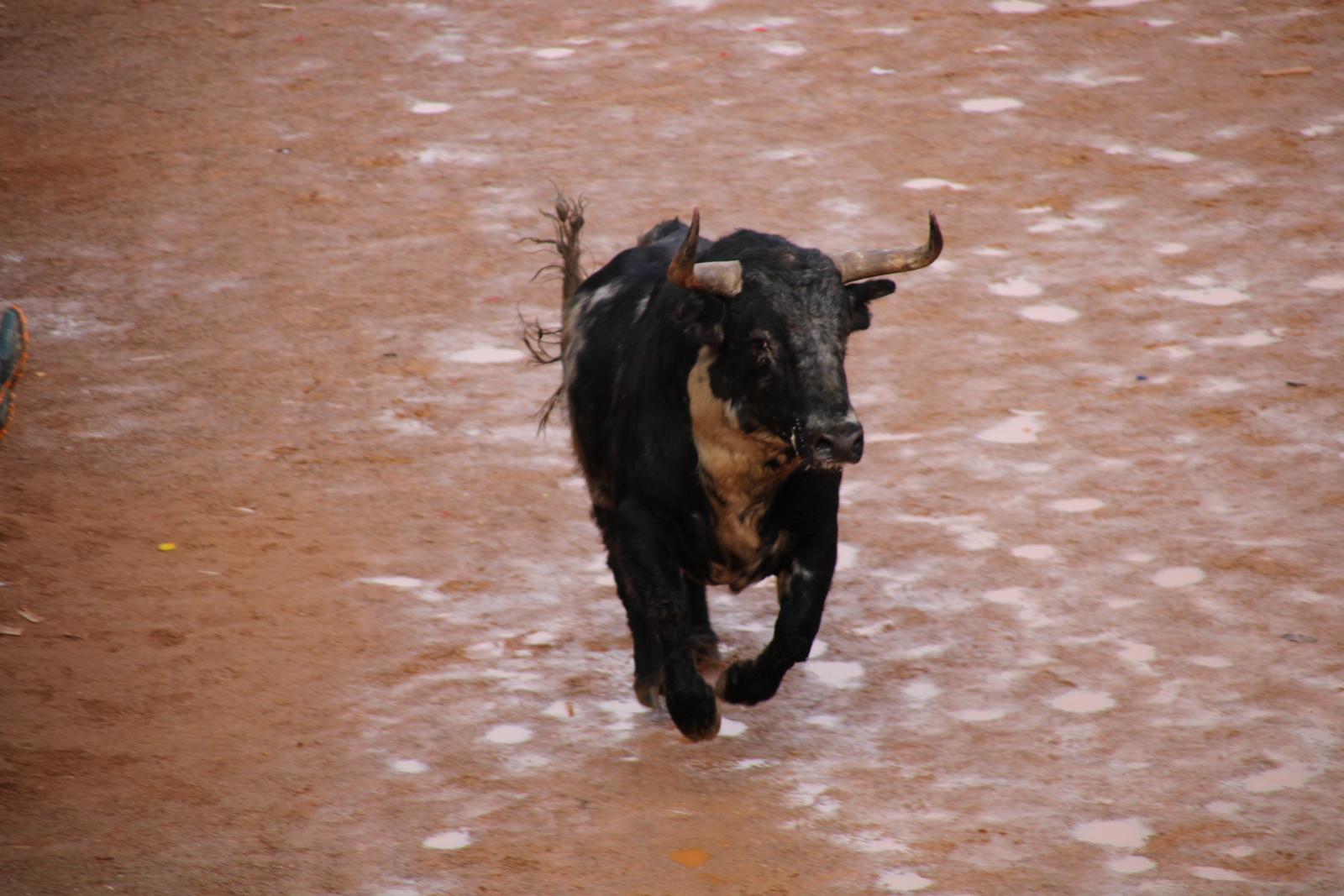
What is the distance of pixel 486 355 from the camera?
8.66 m

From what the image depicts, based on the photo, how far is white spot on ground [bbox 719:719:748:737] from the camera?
18.6ft

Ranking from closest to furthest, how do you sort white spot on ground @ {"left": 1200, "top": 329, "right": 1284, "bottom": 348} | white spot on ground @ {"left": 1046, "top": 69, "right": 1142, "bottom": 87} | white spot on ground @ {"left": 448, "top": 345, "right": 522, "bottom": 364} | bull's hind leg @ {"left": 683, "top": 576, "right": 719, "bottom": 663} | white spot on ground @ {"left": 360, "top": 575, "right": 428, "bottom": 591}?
bull's hind leg @ {"left": 683, "top": 576, "right": 719, "bottom": 663} < white spot on ground @ {"left": 360, "top": 575, "right": 428, "bottom": 591} < white spot on ground @ {"left": 1200, "top": 329, "right": 1284, "bottom": 348} < white spot on ground @ {"left": 448, "top": 345, "right": 522, "bottom": 364} < white spot on ground @ {"left": 1046, "top": 69, "right": 1142, "bottom": 87}

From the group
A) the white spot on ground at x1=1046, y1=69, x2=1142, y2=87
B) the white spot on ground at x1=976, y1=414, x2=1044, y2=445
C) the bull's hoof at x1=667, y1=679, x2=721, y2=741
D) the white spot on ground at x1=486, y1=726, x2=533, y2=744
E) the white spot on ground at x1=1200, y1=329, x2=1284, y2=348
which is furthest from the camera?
the white spot on ground at x1=1046, y1=69, x2=1142, y2=87

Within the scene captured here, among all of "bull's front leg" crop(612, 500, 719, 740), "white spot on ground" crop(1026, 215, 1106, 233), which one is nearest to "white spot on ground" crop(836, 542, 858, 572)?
"bull's front leg" crop(612, 500, 719, 740)

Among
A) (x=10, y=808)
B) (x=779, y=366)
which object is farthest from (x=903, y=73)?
(x=10, y=808)

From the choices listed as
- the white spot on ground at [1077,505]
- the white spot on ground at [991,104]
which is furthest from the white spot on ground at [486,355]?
the white spot on ground at [991,104]

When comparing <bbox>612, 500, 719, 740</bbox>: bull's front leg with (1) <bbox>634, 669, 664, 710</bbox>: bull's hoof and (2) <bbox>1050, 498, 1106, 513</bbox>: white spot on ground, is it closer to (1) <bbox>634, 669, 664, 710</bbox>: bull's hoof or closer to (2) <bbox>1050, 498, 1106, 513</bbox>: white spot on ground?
(1) <bbox>634, 669, 664, 710</bbox>: bull's hoof

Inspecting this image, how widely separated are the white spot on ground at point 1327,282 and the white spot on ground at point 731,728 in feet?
15.9

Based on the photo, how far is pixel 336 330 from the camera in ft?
29.3

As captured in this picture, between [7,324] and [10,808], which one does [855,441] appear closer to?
[10,808]

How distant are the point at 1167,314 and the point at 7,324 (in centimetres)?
610

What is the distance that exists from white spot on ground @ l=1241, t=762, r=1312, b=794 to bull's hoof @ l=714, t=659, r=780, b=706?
1561mm

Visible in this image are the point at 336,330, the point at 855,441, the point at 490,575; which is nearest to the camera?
the point at 855,441

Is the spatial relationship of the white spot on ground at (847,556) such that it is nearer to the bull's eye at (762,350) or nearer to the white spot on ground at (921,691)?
the white spot on ground at (921,691)
